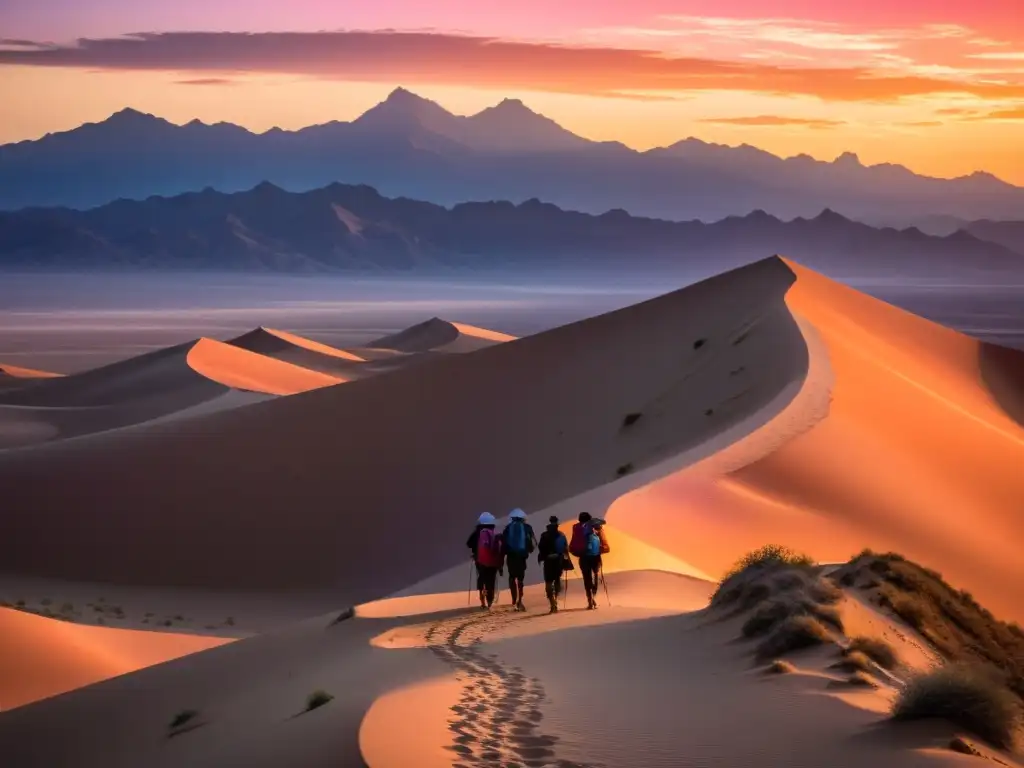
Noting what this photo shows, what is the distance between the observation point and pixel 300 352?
9356 cm

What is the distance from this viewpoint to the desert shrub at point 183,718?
507 inches

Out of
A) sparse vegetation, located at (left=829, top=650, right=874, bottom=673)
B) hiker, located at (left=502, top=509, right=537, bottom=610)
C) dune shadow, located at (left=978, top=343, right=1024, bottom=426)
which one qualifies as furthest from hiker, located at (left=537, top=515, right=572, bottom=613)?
dune shadow, located at (left=978, top=343, right=1024, bottom=426)

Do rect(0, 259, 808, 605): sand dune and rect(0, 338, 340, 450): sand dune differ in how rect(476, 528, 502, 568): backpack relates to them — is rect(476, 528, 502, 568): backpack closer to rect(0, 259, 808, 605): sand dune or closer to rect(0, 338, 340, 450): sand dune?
rect(0, 259, 808, 605): sand dune

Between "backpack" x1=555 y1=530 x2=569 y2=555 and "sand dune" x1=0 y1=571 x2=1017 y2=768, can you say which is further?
"backpack" x1=555 y1=530 x2=569 y2=555

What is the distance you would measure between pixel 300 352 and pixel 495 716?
8498cm

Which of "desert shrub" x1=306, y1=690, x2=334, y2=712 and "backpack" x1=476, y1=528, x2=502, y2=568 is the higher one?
"backpack" x1=476, y1=528, x2=502, y2=568

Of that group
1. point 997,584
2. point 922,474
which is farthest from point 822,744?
point 922,474

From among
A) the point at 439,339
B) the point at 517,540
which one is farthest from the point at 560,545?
the point at 439,339

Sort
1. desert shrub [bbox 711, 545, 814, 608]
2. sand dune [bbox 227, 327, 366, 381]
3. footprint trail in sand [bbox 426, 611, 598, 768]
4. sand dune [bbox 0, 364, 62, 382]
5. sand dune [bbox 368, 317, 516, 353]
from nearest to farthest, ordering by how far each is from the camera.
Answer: footprint trail in sand [bbox 426, 611, 598, 768], desert shrub [bbox 711, 545, 814, 608], sand dune [bbox 0, 364, 62, 382], sand dune [bbox 227, 327, 366, 381], sand dune [bbox 368, 317, 516, 353]

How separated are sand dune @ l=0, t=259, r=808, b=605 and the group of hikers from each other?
1148 centimetres

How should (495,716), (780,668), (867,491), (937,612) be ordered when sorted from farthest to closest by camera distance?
1. (867,491)
2. (937,612)
3. (780,668)
4. (495,716)

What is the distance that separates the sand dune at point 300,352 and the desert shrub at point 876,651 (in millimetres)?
75519

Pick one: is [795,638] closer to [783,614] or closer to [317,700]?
[783,614]

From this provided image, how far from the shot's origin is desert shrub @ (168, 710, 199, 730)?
507 inches
